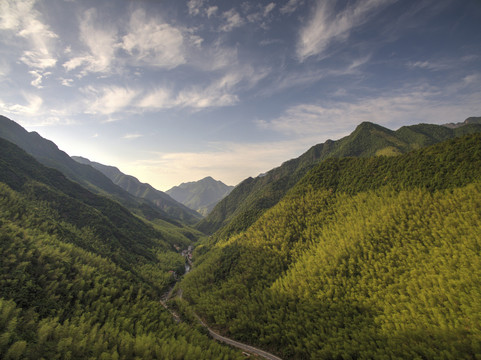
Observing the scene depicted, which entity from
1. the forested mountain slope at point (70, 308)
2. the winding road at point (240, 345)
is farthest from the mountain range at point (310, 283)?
the winding road at point (240, 345)

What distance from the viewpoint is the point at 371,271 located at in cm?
7631

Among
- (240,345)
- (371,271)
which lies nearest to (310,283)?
(371,271)

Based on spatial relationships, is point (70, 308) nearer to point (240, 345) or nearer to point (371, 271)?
point (240, 345)

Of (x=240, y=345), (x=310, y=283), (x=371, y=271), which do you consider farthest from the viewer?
(x=310, y=283)

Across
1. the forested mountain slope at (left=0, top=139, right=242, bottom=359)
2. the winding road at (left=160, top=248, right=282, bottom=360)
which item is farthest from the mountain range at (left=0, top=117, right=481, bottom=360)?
the winding road at (left=160, top=248, right=282, bottom=360)

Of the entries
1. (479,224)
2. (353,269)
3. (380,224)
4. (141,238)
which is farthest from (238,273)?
(141,238)

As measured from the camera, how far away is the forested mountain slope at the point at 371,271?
56812mm

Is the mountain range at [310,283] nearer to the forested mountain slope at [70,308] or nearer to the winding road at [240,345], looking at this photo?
the forested mountain slope at [70,308]

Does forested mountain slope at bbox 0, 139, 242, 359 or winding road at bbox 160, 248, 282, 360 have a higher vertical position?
forested mountain slope at bbox 0, 139, 242, 359

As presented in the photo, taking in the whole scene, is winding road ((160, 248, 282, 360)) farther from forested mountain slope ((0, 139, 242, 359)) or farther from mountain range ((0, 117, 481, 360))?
forested mountain slope ((0, 139, 242, 359))

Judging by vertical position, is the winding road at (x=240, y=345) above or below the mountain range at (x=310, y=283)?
below

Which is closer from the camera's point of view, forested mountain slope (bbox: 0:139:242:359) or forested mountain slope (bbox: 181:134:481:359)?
forested mountain slope (bbox: 0:139:242:359)

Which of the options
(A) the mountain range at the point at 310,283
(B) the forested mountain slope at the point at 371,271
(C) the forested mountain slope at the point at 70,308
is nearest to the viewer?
(C) the forested mountain slope at the point at 70,308

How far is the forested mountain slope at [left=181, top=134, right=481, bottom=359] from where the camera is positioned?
5681 centimetres
